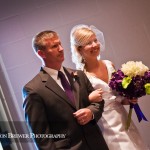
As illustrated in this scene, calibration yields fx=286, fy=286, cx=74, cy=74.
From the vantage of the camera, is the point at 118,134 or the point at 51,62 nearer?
the point at 51,62

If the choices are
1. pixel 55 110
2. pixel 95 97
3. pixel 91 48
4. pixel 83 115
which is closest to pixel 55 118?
pixel 55 110

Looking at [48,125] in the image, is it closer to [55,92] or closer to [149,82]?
[55,92]

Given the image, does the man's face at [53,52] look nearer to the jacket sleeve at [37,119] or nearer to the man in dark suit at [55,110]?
the man in dark suit at [55,110]

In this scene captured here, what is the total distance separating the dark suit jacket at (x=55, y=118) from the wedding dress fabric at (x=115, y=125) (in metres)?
0.23

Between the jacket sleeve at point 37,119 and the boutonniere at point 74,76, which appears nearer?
the jacket sleeve at point 37,119

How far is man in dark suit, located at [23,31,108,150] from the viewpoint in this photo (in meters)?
1.64

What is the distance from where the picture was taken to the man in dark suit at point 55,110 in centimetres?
164

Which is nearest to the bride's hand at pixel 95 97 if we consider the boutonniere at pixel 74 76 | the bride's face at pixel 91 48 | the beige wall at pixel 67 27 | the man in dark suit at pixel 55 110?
the man in dark suit at pixel 55 110

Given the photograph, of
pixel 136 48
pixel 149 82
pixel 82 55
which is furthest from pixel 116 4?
pixel 149 82

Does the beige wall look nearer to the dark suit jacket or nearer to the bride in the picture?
the bride

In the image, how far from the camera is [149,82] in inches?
76.2

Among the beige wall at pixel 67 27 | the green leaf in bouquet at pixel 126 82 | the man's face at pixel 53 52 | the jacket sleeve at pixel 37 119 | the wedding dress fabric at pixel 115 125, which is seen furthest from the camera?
the beige wall at pixel 67 27

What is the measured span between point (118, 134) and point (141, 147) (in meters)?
0.19

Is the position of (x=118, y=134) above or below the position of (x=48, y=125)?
below
